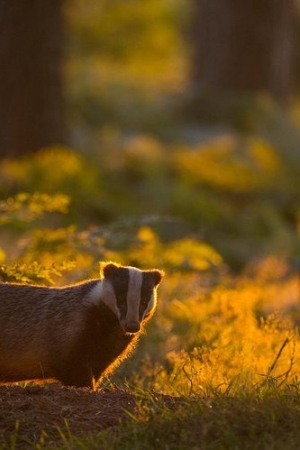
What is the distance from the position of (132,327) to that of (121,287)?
1.01ft

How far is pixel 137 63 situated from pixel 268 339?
90.9ft

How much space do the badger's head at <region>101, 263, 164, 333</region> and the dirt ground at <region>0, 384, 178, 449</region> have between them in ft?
1.41

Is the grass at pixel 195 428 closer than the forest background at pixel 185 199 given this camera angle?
Yes

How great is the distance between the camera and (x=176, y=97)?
72.9ft

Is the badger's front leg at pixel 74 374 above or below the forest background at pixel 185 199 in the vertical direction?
below

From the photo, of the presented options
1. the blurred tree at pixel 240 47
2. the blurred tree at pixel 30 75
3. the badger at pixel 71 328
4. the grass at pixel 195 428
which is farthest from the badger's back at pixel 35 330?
the blurred tree at pixel 240 47

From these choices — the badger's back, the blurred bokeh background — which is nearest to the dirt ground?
the badger's back

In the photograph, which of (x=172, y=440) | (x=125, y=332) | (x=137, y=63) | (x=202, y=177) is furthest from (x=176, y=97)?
(x=172, y=440)

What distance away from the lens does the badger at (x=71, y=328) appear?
701cm

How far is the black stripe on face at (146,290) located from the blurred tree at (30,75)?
8.21m

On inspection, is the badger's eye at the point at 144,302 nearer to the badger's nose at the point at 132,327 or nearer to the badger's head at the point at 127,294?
the badger's head at the point at 127,294

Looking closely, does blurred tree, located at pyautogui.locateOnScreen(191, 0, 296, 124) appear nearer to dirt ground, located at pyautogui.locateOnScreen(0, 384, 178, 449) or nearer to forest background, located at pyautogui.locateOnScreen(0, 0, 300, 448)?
forest background, located at pyautogui.locateOnScreen(0, 0, 300, 448)

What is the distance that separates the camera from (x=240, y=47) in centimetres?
2164

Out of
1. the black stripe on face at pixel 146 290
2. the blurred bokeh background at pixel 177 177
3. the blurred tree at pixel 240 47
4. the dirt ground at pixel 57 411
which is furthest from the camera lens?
the blurred tree at pixel 240 47
